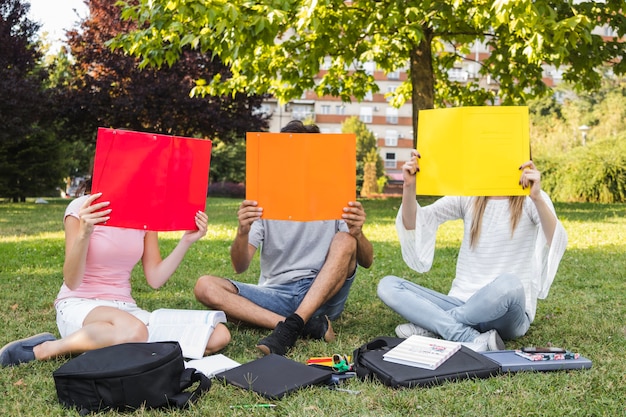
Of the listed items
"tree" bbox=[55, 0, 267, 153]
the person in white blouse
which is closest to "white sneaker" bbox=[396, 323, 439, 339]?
the person in white blouse

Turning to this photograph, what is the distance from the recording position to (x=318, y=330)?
12.1 feet

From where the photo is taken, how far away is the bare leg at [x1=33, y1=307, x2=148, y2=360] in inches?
123

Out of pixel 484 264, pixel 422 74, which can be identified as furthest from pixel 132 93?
pixel 484 264

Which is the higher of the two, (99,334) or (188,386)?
(99,334)

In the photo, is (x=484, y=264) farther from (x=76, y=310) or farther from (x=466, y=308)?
(x=76, y=310)

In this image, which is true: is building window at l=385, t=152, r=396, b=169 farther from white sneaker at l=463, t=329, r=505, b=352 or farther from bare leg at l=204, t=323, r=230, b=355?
bare leg at l=204, t=323, r=230, b=355

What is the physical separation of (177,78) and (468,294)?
52.0 feet

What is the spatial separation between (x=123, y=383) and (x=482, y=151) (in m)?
1.97

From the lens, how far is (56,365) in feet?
10.3

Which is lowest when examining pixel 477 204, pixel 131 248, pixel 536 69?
pixel 131 248

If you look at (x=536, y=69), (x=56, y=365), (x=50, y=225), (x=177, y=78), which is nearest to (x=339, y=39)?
(x=536, y=69)

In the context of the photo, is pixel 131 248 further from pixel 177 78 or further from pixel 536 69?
pixel 177 78

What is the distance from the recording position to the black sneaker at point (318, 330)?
3682mm

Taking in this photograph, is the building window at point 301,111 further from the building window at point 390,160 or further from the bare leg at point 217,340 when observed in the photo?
the bare leg at point 217,340
